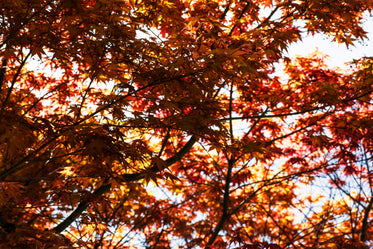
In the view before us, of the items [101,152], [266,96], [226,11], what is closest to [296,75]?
[266,96]

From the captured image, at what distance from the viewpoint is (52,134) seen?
3201mm

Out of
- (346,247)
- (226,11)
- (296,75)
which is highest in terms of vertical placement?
(226,11)

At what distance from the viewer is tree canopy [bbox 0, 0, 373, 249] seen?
3.24 meters

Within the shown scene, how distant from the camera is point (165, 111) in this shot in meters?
5.76

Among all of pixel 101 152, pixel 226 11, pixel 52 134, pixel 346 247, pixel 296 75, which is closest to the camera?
pixel 101 152

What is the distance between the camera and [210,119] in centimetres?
358

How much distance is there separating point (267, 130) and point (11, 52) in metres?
4.68

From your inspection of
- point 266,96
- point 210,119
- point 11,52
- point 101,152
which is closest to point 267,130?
point 266,96

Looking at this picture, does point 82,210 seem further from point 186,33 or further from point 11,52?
point 186,33

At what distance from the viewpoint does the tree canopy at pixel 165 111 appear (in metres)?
3.24

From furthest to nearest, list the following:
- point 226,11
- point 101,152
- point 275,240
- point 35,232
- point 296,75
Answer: point 275,240
point 296,75
point 226,11
point 35,232
point 101,152

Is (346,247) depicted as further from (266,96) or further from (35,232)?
(35,232)

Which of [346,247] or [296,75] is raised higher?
[296,75]

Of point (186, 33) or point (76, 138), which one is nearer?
point (76, 138)
